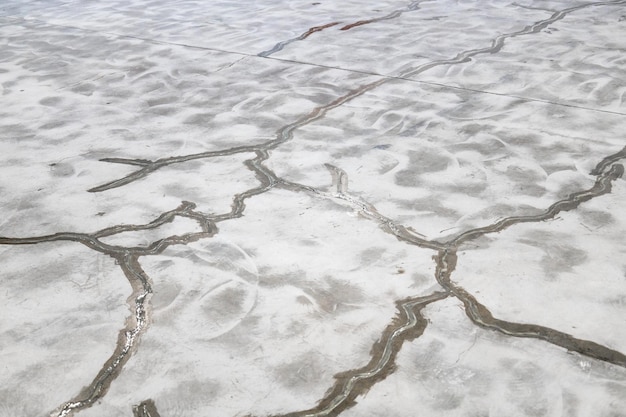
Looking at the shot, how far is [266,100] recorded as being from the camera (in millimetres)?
2486

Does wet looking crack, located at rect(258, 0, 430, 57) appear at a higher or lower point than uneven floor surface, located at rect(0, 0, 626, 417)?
lower

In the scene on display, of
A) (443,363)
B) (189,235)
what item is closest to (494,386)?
(443,363)

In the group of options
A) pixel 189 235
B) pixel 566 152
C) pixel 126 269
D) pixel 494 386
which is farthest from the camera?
pixel 566 152

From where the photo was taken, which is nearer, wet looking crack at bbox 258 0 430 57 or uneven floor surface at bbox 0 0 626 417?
uneven floor surface at bbox 0 0 626 417

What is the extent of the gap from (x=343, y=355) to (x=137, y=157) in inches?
42.1

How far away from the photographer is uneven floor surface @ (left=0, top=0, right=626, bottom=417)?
3.75 feet

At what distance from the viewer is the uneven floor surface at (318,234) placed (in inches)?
44.9

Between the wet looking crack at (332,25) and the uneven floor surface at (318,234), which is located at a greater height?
the uneven floor surface at (318,234)

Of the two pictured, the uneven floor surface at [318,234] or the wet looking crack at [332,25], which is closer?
the uneven floor surface at [318,234]

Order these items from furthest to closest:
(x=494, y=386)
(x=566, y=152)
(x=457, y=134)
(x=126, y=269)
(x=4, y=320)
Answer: (x=457, y=134)
(x=566, y=152)
(x=126, y=269)
(x=4, y=320)
(x=494, y=386)

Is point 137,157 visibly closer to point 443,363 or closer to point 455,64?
point 443,363

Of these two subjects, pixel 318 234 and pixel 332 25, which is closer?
pixel 318 234

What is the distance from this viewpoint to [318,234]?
62.0 inches

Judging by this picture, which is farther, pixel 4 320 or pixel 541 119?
pixel 541 119
